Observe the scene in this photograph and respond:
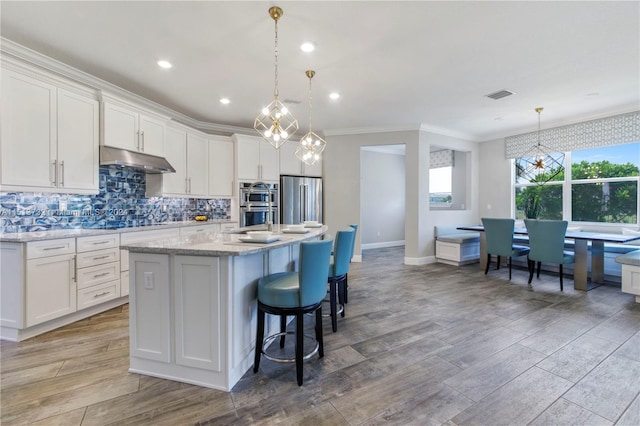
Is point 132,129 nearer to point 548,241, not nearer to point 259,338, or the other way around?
point 259,338

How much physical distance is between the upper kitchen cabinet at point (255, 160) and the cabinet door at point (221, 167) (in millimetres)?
182

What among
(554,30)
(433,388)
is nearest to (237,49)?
(554,30)

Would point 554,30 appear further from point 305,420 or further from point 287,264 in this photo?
point 305,420

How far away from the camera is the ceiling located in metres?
2.27

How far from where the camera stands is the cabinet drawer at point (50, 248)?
8.35 feet

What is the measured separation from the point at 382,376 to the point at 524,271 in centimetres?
464

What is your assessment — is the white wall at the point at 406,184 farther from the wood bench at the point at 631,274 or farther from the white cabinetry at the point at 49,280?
the white cabinetry at the point at 49,280

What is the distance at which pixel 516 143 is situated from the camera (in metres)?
6.02

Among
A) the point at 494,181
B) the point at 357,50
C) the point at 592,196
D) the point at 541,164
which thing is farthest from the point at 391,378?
the point at 494,181

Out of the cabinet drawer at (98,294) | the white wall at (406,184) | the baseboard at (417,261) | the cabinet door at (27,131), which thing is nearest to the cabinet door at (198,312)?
the cabinet drawer at (98,294)

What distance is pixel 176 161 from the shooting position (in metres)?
4.54

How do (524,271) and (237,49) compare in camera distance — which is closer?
(237,49)

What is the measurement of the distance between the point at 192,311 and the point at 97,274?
2.00m

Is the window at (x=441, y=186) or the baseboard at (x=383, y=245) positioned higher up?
the window at (x=441, y=186)
